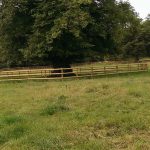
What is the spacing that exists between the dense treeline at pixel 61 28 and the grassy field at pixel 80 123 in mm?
14762

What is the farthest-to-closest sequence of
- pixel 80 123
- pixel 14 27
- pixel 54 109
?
pixel 14 27 < pixel 54 109 < pixel 80 123

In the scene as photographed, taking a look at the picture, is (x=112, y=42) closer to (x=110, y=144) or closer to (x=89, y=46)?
(x=89, y=46)

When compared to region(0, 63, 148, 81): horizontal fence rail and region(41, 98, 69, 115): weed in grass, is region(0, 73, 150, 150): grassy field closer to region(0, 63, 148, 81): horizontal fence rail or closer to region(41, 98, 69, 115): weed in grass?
region(41, 98, 69, 115): weed in grass

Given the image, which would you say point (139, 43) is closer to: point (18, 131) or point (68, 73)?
point (68, 73)

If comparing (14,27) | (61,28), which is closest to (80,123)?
(61,28)

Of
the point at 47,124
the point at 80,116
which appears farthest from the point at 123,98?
the point at 47,124

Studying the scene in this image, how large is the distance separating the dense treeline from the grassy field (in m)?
14.8

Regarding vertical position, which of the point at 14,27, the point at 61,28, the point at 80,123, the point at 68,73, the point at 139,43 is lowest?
the point at 80,123

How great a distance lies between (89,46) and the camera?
117 ft

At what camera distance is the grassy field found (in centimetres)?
996

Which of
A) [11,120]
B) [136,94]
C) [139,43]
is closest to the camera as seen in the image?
[11,120]

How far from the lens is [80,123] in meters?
12.6

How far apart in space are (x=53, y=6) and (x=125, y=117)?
2303 centimetres

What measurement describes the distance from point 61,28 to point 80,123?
70.0 feet
